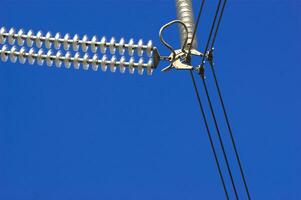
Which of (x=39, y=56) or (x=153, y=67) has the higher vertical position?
(x=39, y=56)

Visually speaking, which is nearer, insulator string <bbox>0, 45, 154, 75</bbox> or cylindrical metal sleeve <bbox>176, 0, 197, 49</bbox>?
insulator string <bbox>0, 45, 154, 75</bbox>

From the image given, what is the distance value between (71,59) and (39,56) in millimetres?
120

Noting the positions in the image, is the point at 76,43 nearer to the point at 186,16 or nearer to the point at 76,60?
the point at 76,60

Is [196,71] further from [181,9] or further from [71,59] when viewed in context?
[71,59]

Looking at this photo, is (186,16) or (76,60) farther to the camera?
(186,16)

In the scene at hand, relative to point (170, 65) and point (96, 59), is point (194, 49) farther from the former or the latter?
point (96, 59)

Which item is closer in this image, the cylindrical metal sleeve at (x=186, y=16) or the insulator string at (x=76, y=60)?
the insulator string at (x=76, y=60)

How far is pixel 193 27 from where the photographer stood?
2203mm

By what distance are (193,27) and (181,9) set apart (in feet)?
0.27

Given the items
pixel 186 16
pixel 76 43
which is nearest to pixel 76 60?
pixel 76 43

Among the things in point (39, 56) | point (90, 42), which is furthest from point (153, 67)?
point (39, 56)

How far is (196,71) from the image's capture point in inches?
84.7

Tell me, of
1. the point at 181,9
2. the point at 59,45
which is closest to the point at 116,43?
the point at 59,45

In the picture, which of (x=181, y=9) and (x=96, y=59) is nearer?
(x=96, y=59)
